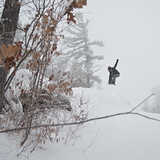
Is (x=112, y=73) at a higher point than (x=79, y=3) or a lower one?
higher

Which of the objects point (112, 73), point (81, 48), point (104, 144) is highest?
point (81, 48)

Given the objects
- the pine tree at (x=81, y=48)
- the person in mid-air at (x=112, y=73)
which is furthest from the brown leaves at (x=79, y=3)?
the pine tree at (x=81, y=48)

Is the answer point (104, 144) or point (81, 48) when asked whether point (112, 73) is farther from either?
point (104, 144)

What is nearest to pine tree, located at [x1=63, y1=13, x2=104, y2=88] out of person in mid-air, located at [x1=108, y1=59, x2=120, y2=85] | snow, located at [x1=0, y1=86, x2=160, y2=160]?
person in mid-air, located at [x1=108, y1=59, x2=120, y2=85]

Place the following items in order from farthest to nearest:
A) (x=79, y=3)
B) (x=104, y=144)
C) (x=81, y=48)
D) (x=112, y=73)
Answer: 1. (x=81, y=48)
2. (x=112, y=73)
3. (x=104, y=144)
4. (x=79, y=3)

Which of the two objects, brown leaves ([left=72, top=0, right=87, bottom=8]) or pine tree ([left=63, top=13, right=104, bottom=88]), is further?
pine tree ([left=63, top=13, right=104, bottom=88])

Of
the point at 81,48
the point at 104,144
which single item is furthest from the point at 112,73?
the point at 104,144

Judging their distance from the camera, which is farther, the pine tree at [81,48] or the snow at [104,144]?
the pine tree at [81,48]

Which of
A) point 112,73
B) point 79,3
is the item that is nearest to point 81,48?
point 112,73

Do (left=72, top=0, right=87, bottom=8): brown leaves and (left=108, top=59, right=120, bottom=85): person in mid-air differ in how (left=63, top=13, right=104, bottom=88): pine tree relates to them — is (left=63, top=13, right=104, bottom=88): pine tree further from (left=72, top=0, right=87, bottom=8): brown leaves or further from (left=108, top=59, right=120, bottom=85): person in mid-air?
(left=72, top=0, right=87, bottom=8): brown leaves

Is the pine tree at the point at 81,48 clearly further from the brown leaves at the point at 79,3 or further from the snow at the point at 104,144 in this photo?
the brown leaves at the point at 79,3

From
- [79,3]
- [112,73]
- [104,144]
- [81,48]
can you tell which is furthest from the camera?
[81,48]

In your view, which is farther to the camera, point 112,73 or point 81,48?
A: point 81,48

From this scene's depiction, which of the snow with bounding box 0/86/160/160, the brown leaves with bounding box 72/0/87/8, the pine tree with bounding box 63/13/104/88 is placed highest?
the pine tree with bounding box 63/13/104/88
